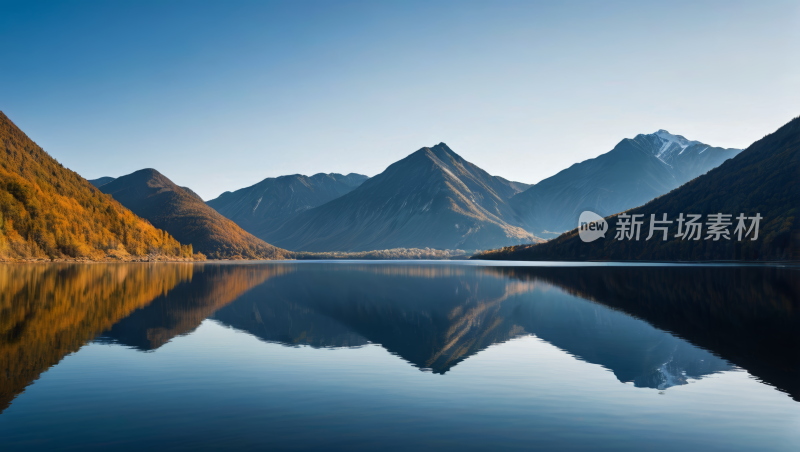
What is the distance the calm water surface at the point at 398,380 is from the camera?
13.5 meters

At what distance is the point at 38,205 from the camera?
177 metres

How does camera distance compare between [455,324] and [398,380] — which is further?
[455,324]

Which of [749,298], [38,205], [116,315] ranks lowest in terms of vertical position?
[116,315]

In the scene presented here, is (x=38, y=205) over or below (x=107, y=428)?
over

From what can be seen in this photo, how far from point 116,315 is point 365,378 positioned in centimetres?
2662

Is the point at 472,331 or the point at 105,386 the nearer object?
the point at 105,386

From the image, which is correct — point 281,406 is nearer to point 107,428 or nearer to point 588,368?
point 107,428

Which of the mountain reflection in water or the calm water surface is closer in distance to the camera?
the calm water surface

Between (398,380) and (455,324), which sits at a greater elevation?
(455,324)

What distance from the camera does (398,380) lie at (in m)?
19.9

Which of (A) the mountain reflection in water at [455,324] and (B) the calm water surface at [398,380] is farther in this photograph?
(A) the mountain reflection in water at [455,324]

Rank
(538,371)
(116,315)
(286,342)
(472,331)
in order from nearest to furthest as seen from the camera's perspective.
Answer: (538,371) → (286,342) → (472,331) → (116,315)

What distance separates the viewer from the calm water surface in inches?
530

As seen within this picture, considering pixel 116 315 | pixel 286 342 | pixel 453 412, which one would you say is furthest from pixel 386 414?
pixel 116 315
